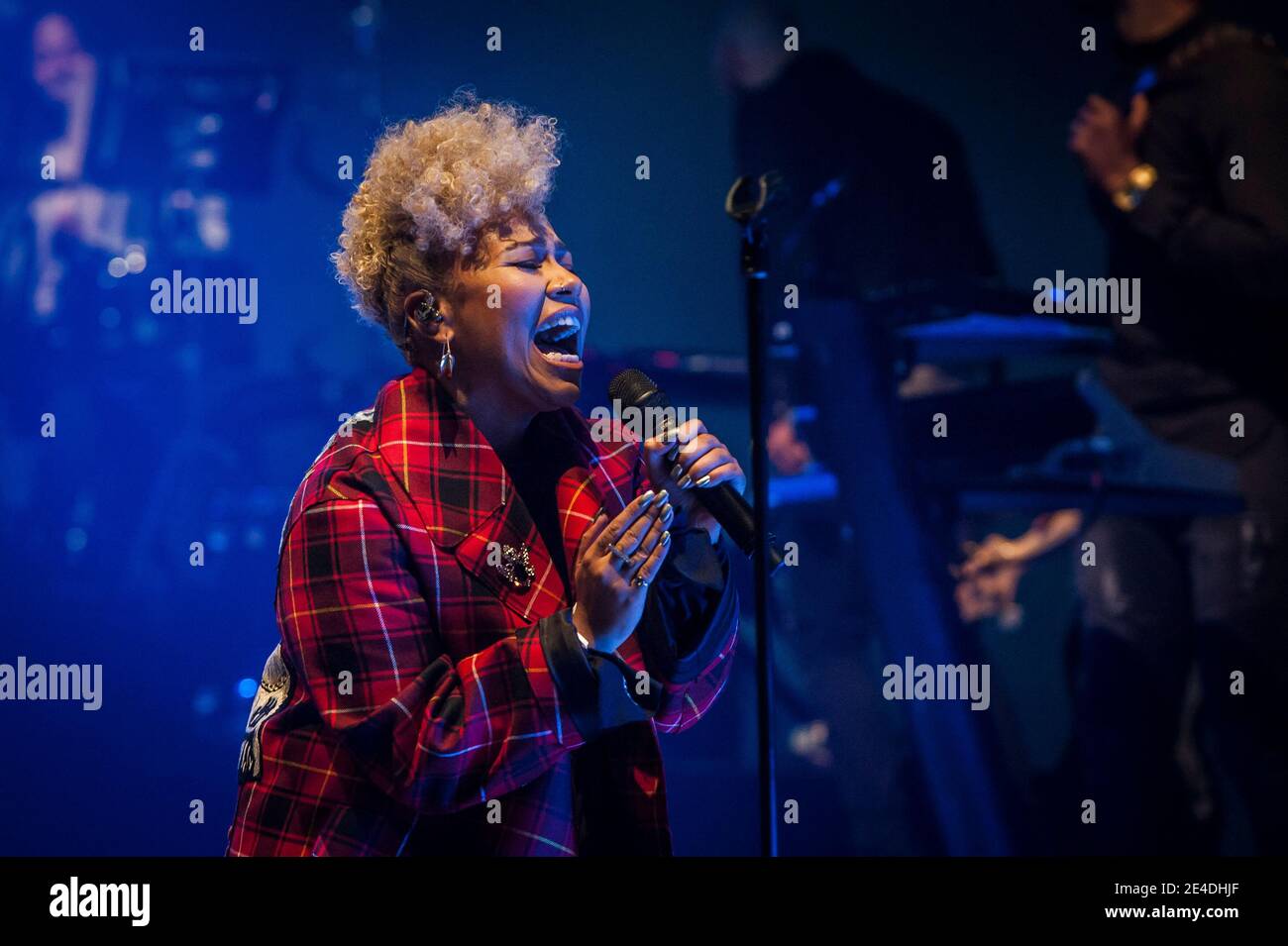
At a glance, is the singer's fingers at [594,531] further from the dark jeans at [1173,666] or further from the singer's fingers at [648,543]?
the dark jeans at [1173,666]

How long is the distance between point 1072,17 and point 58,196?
2.22 m

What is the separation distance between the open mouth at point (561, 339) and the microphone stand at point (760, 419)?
0.27 m

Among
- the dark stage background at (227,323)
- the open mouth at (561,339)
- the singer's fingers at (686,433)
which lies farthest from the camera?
the dark stage background at (227,323)

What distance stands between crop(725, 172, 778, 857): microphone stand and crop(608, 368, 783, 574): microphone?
0.14 feet

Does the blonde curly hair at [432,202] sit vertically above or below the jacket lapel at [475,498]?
above

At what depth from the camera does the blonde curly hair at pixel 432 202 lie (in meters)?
1.73

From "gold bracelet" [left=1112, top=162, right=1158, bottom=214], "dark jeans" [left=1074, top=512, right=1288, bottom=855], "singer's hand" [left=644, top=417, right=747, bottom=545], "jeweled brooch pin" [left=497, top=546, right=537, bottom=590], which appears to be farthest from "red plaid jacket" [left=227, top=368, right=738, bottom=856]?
"gold bracelet" [left=1112, top=162, right=1158, bottom=214]

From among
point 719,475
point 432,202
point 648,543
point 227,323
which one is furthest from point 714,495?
point 227,323

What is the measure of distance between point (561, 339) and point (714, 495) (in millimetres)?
369

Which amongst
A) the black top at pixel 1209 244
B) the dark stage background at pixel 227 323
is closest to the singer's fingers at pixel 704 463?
the dark stage background at pixel 227 323

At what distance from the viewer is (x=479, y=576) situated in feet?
5.50

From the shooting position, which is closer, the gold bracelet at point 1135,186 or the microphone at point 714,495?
the microphone at point 714,495

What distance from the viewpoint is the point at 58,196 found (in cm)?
236

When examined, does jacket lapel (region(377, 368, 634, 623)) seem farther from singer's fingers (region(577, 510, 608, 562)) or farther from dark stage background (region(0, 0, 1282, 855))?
dark stage background (region(0, 0, 1282, 855))
